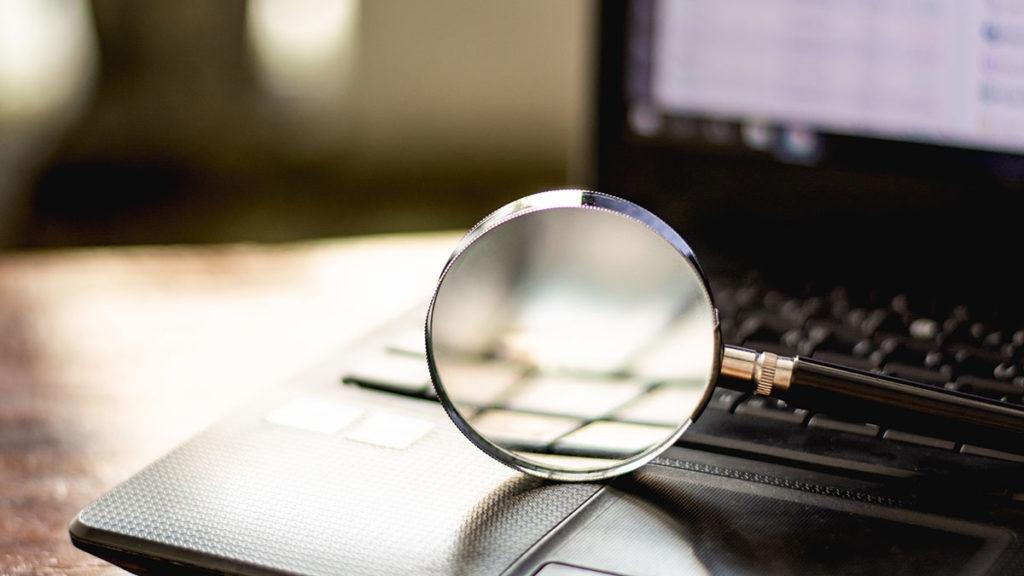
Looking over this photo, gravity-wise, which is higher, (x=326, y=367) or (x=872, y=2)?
(x=872, y=2)

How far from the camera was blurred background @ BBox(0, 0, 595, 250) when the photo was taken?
2045 mm

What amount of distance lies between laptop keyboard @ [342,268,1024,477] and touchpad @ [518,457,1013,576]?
25 mm

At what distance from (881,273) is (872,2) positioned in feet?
0.46

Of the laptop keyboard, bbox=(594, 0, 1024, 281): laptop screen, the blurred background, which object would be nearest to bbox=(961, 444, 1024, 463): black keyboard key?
the laptop keyboard

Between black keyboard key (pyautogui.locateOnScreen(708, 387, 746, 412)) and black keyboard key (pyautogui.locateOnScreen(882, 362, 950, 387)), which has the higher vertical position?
black keyboard key (pyautogui.locateOnScreen(882, 362, 950, 387))

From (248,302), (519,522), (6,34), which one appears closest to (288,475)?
(519,522)

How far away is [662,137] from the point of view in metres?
0.57

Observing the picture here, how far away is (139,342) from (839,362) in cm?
35

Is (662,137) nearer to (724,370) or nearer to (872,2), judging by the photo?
(872,2)

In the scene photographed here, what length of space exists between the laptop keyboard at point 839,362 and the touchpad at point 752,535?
0.02m

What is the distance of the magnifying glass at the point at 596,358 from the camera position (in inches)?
12.0

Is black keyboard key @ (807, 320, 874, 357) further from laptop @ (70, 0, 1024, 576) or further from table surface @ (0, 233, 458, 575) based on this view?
table surface @ (0, 233, 458, 575)

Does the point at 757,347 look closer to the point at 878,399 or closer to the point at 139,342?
the point at 878,399

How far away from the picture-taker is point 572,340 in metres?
0.33
